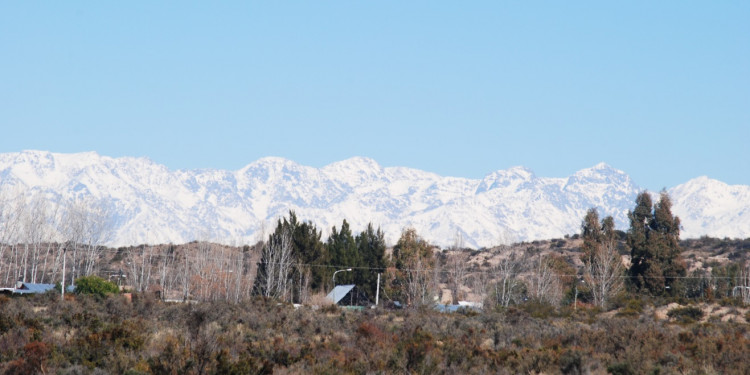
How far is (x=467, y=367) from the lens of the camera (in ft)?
77.7

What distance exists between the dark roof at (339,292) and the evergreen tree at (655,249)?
73.9 feet

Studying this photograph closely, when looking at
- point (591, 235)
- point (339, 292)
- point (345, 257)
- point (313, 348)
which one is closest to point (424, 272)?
point (345, 257)

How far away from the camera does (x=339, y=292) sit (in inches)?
2945

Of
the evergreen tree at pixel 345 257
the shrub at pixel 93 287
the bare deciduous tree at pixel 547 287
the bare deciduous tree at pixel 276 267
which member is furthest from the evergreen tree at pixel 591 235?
the shrub at pixel 93 287

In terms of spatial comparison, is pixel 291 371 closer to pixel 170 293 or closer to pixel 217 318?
pixel 217 318

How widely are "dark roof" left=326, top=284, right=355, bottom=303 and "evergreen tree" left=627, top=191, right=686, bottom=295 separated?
73.9 feet

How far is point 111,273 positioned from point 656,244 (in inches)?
2467

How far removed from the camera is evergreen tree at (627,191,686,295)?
73.4 m

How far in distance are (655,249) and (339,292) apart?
81.8 ft

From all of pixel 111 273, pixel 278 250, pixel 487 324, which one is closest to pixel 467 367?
pixel 487 324

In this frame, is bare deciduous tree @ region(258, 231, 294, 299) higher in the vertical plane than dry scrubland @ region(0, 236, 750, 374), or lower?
higher

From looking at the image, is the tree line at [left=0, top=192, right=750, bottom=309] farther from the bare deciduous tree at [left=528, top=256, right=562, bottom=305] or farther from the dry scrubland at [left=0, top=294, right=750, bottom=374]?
the dry scrubland at [left=0, top=294, right=750, bottom=374]

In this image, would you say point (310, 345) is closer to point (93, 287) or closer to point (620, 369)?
point (620, 369)

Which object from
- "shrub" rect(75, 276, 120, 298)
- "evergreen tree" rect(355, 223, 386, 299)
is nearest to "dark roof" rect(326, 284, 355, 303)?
"evergreen tree" rect(355, 223, 386, 299)
